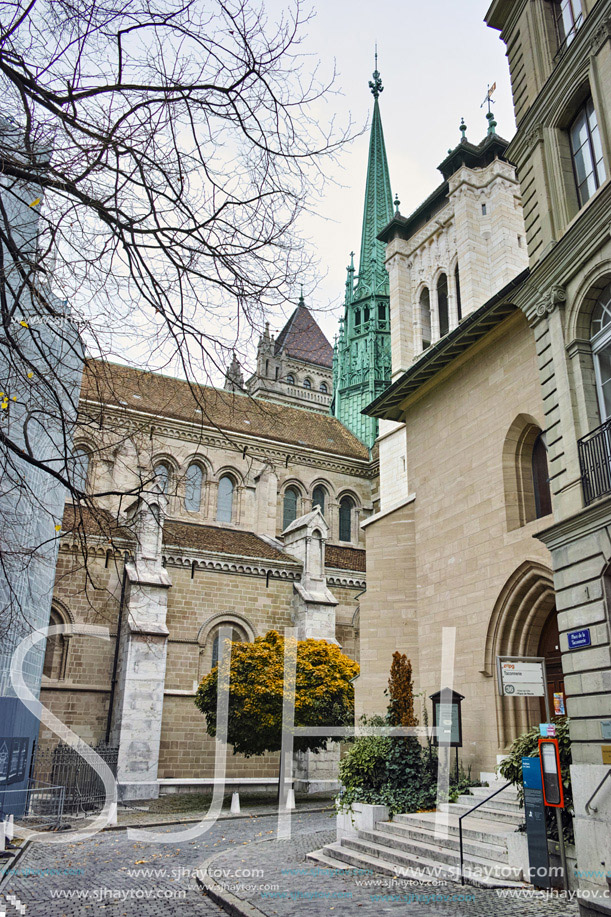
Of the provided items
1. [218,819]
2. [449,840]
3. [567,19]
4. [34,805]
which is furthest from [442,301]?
[449,840]

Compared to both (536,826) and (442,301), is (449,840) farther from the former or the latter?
(442,301)

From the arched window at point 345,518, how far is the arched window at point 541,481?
2003 cm

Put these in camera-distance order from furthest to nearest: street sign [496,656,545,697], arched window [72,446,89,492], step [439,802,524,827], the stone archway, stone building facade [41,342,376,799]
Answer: stone building facade [41,342,376,799] < the stone archway < street sign [496,656,545,697] < step [439,802,524,827] < arched window [72,446,89,492]

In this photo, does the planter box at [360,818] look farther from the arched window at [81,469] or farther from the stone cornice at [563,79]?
the stone cornice at [563,79]

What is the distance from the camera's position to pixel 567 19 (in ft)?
35.6

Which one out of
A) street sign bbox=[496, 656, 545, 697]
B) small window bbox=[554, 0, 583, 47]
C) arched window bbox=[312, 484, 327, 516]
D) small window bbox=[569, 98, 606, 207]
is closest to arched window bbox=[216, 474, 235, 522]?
arched window bbox=[312, 484, 327, 516]

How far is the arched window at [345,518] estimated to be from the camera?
33.8 m

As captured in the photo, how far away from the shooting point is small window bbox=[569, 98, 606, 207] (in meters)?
9.71

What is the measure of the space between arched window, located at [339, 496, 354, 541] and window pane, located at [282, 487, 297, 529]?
7.98ft

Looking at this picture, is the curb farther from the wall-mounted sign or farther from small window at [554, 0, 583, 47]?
small window at [554, 0, 583, 47]

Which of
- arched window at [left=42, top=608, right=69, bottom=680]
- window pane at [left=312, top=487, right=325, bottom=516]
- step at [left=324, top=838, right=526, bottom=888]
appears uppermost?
window pane at [left=312, top=487, right=325, bottom=516]

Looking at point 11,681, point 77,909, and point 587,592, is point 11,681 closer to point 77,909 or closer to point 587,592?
point 77,909

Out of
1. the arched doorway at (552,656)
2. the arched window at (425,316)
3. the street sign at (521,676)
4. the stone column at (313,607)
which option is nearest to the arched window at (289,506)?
the stone column at (313,607)

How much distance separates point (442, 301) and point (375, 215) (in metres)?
16.3
